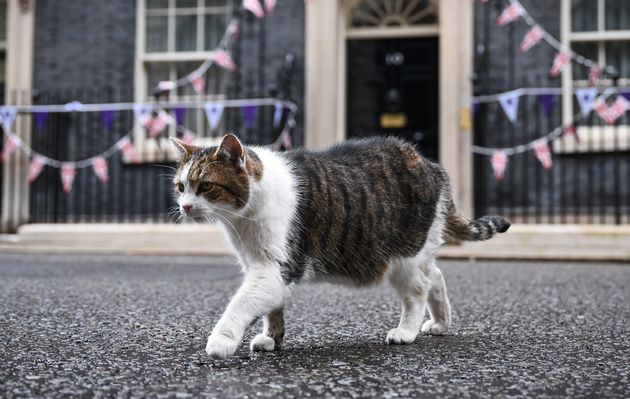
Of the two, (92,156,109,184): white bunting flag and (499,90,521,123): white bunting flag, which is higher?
(499,90,521,123): white bunting flag

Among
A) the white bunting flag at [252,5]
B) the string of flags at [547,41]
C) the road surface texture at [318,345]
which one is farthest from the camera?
the white bunting flag at [252,5]

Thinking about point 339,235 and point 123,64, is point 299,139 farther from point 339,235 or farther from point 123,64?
point 339,235

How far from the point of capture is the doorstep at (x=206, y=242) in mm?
8875

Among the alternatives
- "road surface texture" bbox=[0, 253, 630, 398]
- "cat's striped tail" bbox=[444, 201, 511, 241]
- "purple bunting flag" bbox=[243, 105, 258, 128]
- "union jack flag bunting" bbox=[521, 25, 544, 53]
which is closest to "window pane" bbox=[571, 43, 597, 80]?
"union jack flag bunting" bbox=[521, 25, 544, 53]

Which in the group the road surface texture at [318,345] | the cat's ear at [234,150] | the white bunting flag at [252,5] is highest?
the white bunting flag at [252,5]

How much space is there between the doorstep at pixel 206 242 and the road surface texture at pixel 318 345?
122 inches

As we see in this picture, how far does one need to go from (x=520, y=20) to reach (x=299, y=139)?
315 centimetres

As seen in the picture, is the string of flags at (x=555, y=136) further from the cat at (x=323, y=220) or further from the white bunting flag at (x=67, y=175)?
the cat at (x=323, y=220)

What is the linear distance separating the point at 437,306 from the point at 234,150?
45.0 inches

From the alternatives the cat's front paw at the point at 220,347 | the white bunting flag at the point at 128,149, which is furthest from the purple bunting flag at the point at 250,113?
the cat's front paw at the point at 220,347

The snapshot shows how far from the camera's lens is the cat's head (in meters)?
2.88

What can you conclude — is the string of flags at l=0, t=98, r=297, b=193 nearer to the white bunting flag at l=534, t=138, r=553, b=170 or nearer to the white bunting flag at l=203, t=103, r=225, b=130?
the white bunting flag at l=203, t=103, r=225, b=130

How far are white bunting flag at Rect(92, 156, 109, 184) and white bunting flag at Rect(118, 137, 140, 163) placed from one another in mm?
297

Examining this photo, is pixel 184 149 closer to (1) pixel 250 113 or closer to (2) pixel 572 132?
(2) pixel 572 132
